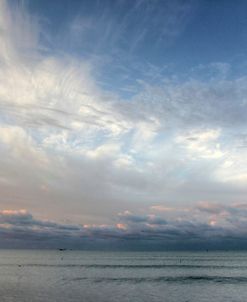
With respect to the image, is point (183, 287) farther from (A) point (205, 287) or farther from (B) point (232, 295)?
(B) point (232, 295)

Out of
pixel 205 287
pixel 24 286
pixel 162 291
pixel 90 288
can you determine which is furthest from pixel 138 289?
pixel 24 286

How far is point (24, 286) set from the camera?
282 feet

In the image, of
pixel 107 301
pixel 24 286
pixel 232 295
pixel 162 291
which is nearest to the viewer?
pixel 107 301

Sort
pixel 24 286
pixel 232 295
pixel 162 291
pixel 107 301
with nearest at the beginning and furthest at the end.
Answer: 1. pixel 107 301
2. pixel 232 295
3. pixel 162 291
4. pixel 24 286

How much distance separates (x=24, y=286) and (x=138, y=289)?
2634 cm

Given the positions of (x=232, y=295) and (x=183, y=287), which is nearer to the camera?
(x=232, y=295)

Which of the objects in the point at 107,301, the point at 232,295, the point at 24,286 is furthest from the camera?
the point at 24,286

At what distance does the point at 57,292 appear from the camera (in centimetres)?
7619

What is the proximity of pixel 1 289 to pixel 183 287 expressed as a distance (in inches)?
1603

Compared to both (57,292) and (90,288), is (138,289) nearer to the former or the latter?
(90,288)

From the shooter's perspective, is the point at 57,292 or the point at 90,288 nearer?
the point at 57,292

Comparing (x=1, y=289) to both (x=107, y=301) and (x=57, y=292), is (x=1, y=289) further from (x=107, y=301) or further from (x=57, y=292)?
(x=107, y=301)

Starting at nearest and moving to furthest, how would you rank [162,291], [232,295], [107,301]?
[107,301]
[232,295]
[162,291]

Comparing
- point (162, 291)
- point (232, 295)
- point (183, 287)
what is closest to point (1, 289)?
point (162, 291)
